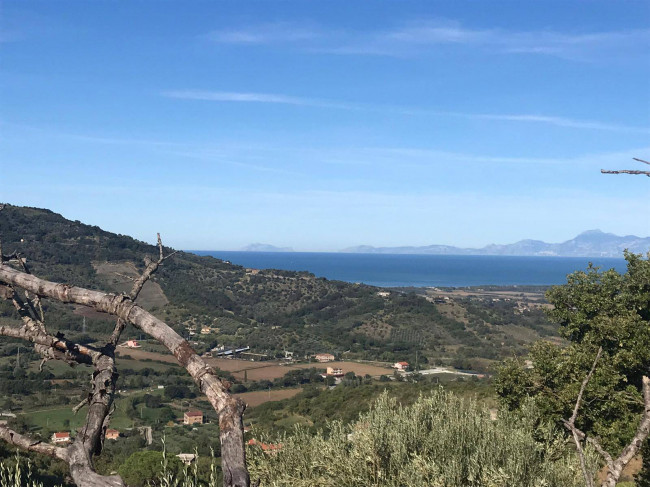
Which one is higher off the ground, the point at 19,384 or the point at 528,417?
the point at 528,417

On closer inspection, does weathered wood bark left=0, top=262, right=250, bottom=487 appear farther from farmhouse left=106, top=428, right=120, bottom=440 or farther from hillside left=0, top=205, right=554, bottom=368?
hillside left=0, top=205, right=554, bottom=368

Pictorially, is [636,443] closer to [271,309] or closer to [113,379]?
[113,379]

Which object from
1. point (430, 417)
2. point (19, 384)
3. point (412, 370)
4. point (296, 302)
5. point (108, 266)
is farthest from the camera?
point (296, 302)

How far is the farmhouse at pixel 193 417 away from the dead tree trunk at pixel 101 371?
5563 cm

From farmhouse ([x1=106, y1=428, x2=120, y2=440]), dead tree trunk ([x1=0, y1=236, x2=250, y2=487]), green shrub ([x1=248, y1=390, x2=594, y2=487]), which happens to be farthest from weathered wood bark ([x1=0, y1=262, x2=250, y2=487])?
farmhouse ([x1=106, y1=428, x2=120, y2=440])

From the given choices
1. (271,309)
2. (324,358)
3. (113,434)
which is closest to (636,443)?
(113,434)

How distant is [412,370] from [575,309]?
6511cm

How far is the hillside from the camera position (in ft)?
352

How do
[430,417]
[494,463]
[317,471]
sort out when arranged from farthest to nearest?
[430,417], [317,471], [494,463]

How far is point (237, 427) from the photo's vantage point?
131 inches

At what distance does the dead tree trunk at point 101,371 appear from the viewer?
128 inches

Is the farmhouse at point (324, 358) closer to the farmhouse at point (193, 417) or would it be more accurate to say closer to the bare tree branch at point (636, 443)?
the farmhouse at point (193, 417)

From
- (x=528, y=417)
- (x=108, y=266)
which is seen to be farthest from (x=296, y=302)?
(x=528, y=417)

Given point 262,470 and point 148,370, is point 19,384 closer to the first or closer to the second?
point 148,370
